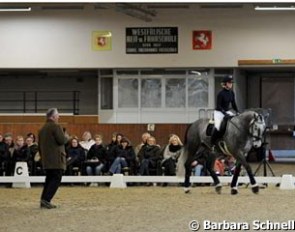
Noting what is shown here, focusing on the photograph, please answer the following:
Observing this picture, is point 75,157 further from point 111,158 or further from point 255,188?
point 255,188

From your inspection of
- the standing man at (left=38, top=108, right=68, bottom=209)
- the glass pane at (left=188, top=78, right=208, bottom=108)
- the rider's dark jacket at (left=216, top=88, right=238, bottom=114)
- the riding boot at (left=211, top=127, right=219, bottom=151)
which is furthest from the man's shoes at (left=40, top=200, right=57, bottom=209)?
the glass pane at (left=188, top=78, right=208, bottom=108)

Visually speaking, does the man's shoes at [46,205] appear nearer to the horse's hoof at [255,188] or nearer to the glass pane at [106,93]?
the horse's hoof at [255,188]

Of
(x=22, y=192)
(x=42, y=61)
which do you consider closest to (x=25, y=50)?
(x=42, y=61)

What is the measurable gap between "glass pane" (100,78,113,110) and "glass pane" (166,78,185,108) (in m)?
2.03

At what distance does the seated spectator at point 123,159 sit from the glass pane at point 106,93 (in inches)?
331

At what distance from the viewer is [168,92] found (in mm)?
26078

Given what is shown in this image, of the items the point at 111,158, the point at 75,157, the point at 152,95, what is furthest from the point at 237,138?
the point at 152,95

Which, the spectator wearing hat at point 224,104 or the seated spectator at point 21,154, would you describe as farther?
the seated spectator at point 21,154

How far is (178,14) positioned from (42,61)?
4.98 metres

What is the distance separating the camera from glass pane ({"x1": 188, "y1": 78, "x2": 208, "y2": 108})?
25844 mm

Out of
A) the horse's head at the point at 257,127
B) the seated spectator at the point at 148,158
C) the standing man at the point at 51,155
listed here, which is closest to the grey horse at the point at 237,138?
the horse's head at the point at 257,127

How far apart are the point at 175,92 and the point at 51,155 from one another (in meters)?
14.8

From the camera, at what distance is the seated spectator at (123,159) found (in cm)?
1755

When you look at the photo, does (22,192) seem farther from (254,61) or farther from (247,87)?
(247,87)
